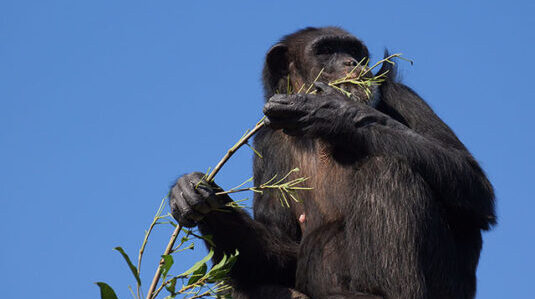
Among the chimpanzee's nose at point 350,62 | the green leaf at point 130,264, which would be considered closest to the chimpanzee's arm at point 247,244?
the green leaf at point 130,264

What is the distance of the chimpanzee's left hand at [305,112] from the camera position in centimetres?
619

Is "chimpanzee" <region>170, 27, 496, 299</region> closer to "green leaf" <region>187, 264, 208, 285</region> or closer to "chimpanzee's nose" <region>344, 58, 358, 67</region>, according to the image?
"chimpanzee's nose" <region>344, 58, 358, 67</region>

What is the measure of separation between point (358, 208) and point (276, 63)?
2600 millimetres

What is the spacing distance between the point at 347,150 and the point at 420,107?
3.37ft

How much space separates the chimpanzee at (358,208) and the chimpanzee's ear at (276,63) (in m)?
0.81

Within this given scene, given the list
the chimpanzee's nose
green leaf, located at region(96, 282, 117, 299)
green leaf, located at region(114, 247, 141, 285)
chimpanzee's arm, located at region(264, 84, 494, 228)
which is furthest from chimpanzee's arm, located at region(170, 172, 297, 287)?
the chimpanzee's nose

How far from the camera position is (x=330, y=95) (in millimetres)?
6570

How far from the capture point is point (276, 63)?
8461 mm

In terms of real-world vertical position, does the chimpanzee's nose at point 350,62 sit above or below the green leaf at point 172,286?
above

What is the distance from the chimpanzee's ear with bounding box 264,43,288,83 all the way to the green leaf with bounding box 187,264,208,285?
3.33 metres

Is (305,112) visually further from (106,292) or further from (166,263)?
(106,292)

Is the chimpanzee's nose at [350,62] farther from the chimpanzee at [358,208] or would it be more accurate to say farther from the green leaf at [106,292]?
the green leaf at [106,292]

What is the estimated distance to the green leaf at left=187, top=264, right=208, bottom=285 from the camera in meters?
5.38

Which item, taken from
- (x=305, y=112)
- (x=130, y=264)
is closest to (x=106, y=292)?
(x=130, y=264)
